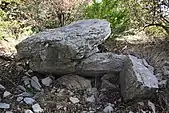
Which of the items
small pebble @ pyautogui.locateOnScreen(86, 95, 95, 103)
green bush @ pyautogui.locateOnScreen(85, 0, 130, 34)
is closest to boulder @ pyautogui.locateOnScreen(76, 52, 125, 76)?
small pebble @ pyautogui.locateOnScreen(86, 95, 95, 103)

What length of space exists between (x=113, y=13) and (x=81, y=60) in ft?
3.99

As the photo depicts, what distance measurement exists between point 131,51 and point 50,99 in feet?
4.17

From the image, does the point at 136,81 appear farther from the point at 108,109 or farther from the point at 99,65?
the point at 99,65

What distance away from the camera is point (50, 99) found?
2.76 metres

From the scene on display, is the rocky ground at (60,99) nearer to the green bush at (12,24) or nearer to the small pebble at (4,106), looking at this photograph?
the small pebble at (4,106)

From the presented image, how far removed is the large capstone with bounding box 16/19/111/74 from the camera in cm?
279

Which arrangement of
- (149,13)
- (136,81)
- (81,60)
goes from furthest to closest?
1. (149,13)
2. (81,60)
3. (136,81)

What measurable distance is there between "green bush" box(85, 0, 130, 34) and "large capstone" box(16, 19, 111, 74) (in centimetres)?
91

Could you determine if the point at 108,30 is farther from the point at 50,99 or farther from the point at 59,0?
the point at 59,0

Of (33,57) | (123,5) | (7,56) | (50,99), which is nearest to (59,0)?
(123,5)

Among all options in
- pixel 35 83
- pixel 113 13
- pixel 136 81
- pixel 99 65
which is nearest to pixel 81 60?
pixel 99 65

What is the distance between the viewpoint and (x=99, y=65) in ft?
9.73

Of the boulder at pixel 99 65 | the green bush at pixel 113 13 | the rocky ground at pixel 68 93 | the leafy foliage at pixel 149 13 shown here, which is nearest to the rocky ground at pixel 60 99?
the rocky ground at pixel 68 93

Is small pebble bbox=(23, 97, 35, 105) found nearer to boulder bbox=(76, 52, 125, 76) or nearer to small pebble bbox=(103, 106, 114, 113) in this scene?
boulder bbox=(76, 52, 125, 76)
